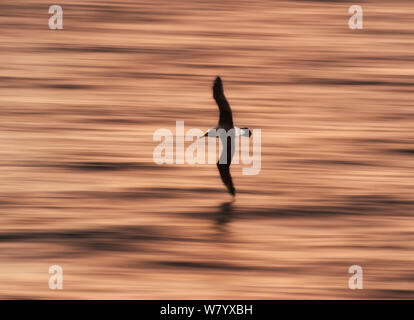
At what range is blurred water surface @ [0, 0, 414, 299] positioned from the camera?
5891mm

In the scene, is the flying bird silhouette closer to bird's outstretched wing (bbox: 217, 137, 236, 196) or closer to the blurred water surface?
bird's outstretched wing (bbox: 217, 137, 236, 196)

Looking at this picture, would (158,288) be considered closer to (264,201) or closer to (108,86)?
(264,201)

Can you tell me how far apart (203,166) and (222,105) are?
1.71 metres

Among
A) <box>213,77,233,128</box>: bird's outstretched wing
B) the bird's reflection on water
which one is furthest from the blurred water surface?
<box>213,77,233,128</box>: bird's outstretched wing

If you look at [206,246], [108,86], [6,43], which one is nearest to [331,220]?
[206,246]

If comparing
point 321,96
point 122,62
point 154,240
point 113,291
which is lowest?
point 113,291

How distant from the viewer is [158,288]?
5582mm

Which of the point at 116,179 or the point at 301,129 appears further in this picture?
the point at 301,129

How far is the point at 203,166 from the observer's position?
7.35 m

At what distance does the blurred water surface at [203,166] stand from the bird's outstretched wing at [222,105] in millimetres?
932

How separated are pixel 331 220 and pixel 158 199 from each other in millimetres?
1371

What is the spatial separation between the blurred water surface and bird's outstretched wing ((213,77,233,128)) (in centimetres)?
93

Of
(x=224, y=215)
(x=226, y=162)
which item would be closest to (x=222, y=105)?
(x=226, y=162)

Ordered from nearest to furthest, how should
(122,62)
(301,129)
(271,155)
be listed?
(271,155), (301,129), (122,62)
